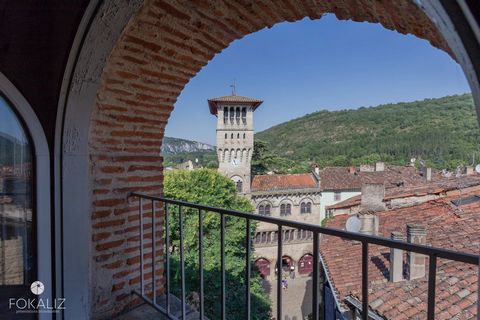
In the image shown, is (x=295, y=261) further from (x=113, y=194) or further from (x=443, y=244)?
(x=113, y=194)

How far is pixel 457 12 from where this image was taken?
2.53 feet

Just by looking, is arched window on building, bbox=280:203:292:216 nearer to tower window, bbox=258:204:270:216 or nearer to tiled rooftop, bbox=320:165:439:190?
tower window, bbox=258:204:270:216

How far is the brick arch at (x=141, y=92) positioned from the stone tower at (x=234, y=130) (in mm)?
25332

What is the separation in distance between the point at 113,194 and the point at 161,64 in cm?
94

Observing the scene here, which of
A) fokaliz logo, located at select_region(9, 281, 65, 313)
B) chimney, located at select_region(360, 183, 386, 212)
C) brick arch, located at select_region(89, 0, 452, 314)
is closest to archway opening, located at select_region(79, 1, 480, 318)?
brick arch, located at select_region(89, 0, 452, 314)

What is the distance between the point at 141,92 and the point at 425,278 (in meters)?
5.12

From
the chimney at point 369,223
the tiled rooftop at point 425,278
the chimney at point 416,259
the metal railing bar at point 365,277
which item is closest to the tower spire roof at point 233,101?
the tiled rooftop at point 425,278

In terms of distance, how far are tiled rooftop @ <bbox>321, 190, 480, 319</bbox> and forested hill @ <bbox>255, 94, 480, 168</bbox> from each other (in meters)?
22.7

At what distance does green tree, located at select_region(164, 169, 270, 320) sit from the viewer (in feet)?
37.6

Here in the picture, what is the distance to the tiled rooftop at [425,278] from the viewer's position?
4023mm

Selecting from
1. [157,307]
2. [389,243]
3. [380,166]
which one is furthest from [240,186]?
[389,243]

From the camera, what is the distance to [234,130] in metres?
28.9

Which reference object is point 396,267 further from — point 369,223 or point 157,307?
point 157,307

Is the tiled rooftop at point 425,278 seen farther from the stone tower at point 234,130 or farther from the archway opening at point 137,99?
the stone tower at point 234,130
